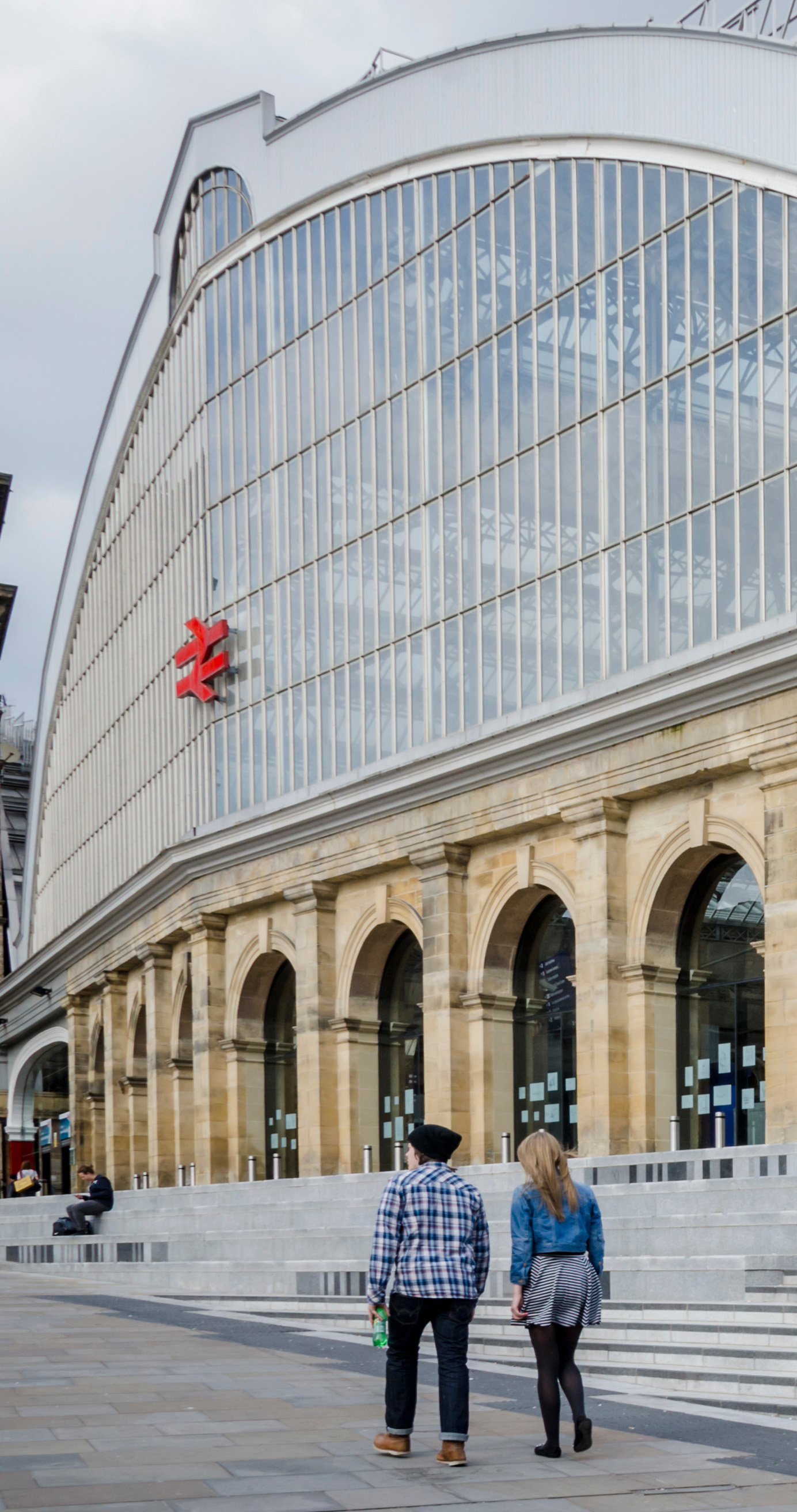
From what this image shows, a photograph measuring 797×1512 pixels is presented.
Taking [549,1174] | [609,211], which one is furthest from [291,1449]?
[609,211]

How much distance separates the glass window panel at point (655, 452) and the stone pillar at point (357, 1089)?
1346cm

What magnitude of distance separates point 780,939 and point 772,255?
10912 mm

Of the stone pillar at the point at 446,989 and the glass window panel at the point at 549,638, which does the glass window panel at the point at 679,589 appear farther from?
the stone pillar at the point at 446,989

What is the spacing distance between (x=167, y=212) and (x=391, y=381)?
13.8 m

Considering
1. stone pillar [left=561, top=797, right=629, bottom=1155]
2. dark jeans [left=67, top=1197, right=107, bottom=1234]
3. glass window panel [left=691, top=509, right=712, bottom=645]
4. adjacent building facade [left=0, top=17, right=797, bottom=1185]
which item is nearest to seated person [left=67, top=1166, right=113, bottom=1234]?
dark jeans [left=67, top=1197, right=107, bottom=1234]

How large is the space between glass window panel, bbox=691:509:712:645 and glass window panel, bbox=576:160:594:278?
593cm

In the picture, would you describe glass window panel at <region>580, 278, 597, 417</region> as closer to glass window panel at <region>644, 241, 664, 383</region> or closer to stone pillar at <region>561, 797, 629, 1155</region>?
glass window panel at <region>644, 241, 664, 383</region>

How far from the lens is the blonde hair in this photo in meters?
10.2

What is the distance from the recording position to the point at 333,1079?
3922cm

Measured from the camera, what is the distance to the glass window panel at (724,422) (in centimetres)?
3006

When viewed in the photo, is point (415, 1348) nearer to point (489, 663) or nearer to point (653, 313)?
point (653, 313)

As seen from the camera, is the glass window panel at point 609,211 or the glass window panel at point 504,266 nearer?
the glass window panel at point 609,211

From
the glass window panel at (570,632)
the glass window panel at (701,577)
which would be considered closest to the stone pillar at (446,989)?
the glass window panel at (570,632)

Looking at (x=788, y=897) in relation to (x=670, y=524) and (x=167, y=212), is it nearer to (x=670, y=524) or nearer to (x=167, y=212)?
(x=670, y=524)
